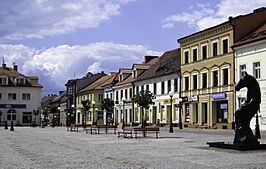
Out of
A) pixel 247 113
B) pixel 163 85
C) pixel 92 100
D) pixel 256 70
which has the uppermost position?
pixel 256 70

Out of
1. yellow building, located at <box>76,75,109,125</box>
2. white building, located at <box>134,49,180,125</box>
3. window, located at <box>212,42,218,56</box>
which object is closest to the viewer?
window, located at <box>212,42,218,56</box>

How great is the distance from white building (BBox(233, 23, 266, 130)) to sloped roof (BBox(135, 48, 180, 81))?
1358cm

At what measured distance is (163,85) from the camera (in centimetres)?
5928

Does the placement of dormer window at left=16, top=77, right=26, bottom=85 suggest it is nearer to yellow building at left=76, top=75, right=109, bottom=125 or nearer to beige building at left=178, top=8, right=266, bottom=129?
yellow building at left=76, top=75, right=109, bottom=125

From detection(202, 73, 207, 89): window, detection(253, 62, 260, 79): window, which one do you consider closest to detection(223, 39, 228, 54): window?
detection(202, 73, 207, 89): window

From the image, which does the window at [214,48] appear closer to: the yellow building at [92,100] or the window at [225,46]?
the window at [225,46]

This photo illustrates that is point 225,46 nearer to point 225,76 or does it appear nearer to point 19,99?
point 225,76

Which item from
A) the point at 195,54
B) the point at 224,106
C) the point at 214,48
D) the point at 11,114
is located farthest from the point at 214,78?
the point at 11,114

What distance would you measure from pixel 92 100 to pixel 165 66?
2627 cm

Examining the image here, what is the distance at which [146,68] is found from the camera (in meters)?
69.4

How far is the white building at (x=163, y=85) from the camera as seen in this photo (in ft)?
184

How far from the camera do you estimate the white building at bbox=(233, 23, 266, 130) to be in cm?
4006

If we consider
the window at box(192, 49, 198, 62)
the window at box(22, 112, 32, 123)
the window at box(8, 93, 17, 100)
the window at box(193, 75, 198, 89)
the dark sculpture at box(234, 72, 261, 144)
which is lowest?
the window at box(22, 112, 32, 123)

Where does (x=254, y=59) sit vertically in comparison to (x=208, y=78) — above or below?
above
